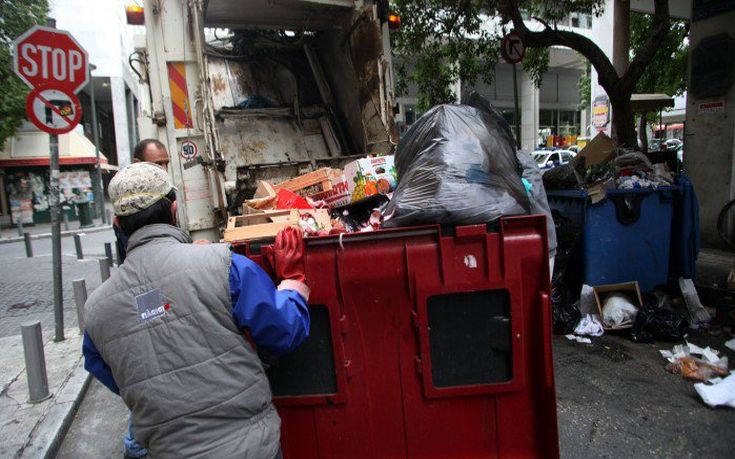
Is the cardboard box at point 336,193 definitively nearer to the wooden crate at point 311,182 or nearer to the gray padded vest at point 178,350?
the wooden crate at point 311,182

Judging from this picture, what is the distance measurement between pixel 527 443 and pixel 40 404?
11.0 ft

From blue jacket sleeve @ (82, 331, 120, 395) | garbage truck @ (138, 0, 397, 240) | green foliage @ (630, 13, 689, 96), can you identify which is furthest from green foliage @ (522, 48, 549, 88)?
blue jacket sleeve @ (82, 331, 120, 395)

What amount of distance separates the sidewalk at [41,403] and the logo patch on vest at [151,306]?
2.13 m

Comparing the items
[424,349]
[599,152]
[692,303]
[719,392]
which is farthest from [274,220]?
[599,152]

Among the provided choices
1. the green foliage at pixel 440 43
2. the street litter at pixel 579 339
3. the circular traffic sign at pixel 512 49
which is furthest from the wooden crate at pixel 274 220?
the green foliage at pixel 440 43

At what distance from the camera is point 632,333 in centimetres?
404

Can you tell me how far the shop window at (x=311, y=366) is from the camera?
202 cm

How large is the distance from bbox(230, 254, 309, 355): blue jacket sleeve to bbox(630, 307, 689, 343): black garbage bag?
352 centimetres

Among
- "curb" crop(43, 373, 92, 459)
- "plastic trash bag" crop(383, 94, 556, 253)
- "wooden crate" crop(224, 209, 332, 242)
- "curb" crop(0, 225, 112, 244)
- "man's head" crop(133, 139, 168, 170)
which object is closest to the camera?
"plastic trash bag" crop(383, 94, 556, 253)

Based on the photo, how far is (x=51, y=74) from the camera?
172 inches

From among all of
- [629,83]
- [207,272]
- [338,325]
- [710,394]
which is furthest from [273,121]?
[629,83]

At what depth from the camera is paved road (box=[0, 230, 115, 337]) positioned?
5824mm

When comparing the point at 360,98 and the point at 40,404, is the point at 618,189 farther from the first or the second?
the point at 40,404

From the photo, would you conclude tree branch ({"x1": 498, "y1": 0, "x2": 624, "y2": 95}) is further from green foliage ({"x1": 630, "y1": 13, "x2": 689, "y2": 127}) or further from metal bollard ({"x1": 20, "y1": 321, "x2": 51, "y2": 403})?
metal bollard ({"x1": 20, "y1": 321, "x2": 51, "y2": 403})
